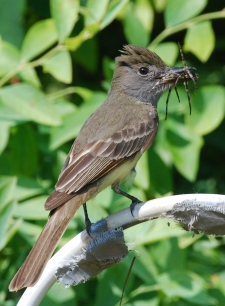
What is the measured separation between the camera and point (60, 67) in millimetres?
3859

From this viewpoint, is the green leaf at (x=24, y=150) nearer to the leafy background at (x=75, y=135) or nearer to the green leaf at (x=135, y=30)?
the leafy background at (x=75, y=135)

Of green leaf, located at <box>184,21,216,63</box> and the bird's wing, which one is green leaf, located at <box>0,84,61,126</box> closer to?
the bird's wing

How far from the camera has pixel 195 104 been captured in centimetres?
421

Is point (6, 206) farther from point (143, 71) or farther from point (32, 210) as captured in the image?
point (143, 71)

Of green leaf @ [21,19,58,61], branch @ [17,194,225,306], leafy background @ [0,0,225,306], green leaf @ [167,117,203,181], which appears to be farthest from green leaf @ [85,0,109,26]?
branch @ [17,194,225,306]

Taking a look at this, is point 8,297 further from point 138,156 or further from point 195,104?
point 195,104

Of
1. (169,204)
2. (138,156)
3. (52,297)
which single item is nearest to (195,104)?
(138,156)

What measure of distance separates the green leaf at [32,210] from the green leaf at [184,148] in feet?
2.61

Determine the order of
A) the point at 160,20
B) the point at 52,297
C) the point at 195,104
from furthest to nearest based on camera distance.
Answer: the point at 160,20 < the point at 195,104 < the point at 52,297

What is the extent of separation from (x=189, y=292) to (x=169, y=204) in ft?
3.91

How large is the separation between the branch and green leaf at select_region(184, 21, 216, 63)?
1.55 m

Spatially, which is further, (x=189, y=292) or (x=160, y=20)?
(x=160, y=20)

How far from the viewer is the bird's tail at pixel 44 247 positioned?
278cm

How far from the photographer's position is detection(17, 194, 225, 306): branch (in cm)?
253
